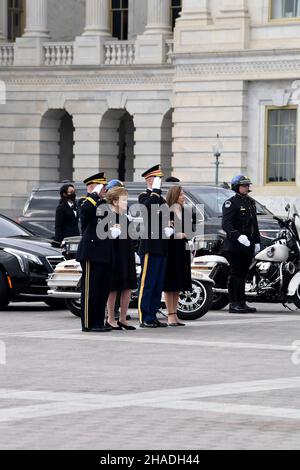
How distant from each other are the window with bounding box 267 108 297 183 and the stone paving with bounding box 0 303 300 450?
28371 mm

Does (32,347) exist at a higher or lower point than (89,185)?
lower

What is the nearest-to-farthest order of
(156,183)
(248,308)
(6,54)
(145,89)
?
(156,183) < (248,308) < (145,89) < (6,54)

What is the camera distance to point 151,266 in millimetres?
20828

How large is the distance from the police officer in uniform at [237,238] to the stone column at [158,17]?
1332 inches

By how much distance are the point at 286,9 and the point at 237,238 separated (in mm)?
26702

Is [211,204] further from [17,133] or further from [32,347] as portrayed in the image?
[17,133]

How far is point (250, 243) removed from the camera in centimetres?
2319

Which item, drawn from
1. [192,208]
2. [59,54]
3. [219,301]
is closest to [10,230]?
[192,208]

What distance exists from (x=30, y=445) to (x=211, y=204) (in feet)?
54.0

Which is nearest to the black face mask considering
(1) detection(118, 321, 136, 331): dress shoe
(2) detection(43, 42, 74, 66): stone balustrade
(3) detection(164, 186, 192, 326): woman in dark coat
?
(3) detection(164, 186, 192, 326): woman in dark coat

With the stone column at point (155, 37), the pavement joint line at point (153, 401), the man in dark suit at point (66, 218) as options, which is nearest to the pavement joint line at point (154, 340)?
the pavement joint line at point (153, 401)

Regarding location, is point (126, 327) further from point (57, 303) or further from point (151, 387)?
point (151, 387)

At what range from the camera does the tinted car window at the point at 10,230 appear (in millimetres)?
25203

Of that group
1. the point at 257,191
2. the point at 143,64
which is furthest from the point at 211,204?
the point at 143,64
